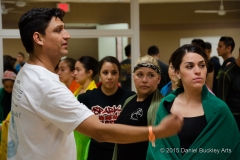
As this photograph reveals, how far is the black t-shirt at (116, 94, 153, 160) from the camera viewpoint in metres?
2.52

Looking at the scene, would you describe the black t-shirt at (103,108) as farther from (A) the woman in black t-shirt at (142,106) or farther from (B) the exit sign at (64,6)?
(B) the exit sign at (64,6)

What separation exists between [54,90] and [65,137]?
9.8 inches

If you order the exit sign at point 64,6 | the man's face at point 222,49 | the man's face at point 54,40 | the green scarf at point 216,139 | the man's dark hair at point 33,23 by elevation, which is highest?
the exit sign at point 64,6

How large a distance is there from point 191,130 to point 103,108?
Answer: 1152 mm

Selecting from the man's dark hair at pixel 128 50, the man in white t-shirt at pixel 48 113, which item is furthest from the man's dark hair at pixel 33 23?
the man's dark hair at pixel 128 50

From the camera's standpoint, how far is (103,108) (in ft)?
10.2

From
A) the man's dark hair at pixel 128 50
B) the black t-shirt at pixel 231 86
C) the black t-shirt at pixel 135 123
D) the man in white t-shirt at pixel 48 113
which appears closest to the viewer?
the man in white t-shirt at pixel 48 113

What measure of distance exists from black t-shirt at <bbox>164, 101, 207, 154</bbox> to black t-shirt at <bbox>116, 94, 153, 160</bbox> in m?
0.46

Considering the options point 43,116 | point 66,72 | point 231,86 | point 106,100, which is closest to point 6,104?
point 66,72

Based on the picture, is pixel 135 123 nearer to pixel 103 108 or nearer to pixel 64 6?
pixel 103 108

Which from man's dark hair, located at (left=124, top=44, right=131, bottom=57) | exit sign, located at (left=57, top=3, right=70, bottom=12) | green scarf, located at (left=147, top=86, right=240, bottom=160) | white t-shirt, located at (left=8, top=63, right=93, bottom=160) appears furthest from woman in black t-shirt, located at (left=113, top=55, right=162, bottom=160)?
exit sign, located at (left=57, top=3, right=70, bottom=12)

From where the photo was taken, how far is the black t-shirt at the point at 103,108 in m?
3.00

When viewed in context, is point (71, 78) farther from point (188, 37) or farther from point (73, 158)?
point (188, 37)

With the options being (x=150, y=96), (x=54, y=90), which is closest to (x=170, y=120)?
(x=54, y=90)
